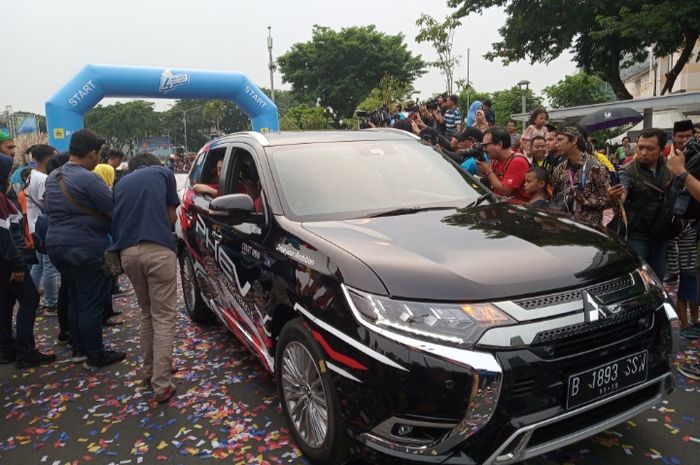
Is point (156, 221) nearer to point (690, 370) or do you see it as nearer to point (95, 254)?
point (95, 254)

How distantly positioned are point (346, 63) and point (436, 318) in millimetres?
→ 43010

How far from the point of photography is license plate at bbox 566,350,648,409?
218 centimetres

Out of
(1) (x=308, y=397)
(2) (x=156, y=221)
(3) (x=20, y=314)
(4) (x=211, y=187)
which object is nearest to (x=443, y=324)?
(1) (x=308, y=397)

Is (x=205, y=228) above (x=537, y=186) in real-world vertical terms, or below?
below

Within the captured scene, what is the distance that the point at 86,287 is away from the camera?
14.3 feet

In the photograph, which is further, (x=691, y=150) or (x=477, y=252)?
(x=691, y=150)

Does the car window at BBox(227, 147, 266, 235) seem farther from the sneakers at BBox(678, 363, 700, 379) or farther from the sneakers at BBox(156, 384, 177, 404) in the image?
the sneakers at BBox(678, 363, 700, 379)

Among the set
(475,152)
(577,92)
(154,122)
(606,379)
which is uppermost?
(154,122)

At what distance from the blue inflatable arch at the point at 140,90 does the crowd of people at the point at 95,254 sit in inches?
390

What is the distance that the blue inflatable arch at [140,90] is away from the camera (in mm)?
13953

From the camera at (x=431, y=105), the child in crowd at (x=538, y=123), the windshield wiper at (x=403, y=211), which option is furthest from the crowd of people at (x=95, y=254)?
the camera at (x=431, y=105)

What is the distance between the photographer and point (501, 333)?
2.09 m

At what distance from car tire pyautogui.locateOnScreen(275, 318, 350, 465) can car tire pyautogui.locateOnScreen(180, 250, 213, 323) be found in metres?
2.38

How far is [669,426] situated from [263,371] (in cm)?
285
